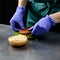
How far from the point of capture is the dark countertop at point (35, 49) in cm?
85

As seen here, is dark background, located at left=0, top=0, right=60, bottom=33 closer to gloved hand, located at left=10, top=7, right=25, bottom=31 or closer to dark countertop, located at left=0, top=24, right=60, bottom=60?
gloved hand, located at left=10, top=7, right=25, bottom=31

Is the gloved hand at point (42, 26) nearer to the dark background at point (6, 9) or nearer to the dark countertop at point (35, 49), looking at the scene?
the dark countertop at point (35, 49)

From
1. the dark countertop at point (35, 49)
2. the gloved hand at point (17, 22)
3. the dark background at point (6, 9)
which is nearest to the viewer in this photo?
the dark countertop at point (35, 49)

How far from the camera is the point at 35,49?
0.95 metres

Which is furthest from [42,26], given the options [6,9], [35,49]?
[6,9]

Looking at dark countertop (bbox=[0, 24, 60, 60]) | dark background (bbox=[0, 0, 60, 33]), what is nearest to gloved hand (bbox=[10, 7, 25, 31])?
dark countertop (bbox=[0, 24, 60, 60])

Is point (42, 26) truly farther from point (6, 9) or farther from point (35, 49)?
point (6, 9)

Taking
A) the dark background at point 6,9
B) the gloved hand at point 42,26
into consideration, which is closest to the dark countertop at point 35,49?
the gloved hand at point 42,26

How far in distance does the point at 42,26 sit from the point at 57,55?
0.23m

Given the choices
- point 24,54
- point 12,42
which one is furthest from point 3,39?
point 24,54

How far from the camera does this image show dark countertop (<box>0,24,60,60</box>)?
2.77ft

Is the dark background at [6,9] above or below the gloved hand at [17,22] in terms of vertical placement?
below

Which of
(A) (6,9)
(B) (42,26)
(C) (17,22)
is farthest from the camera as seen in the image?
(A) (6,9)

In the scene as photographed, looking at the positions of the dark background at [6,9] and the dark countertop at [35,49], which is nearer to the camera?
the dark countertop at [35,49]
